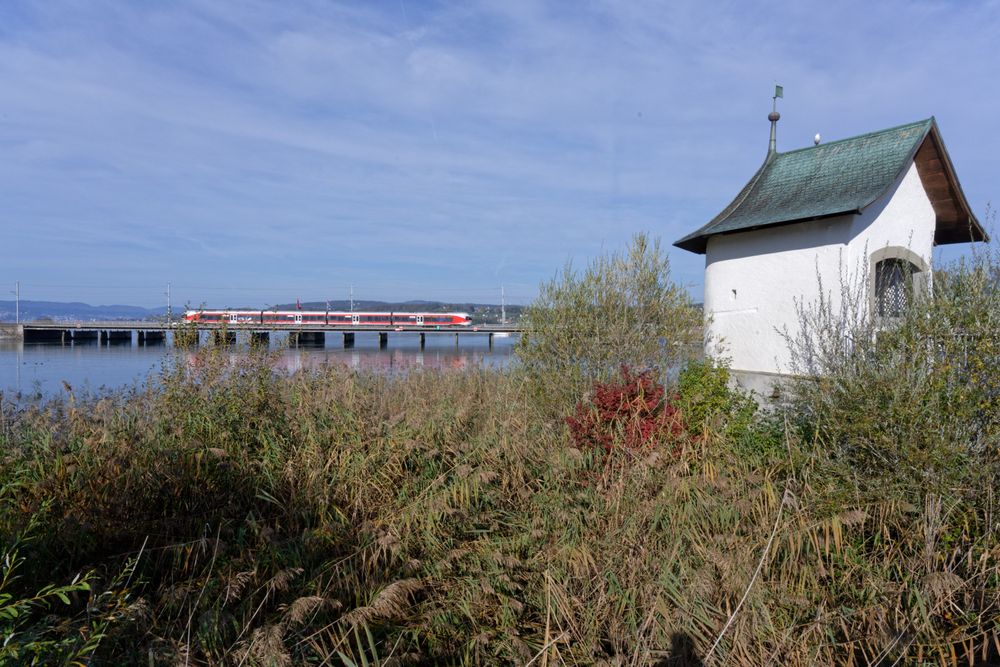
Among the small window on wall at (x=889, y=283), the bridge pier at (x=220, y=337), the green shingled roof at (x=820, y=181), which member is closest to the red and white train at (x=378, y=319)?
the green shingled roof at (x=820, y=181)

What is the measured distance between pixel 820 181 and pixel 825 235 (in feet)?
5.68

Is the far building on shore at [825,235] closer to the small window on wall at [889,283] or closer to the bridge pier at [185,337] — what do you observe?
the small window on wall at [889,283]

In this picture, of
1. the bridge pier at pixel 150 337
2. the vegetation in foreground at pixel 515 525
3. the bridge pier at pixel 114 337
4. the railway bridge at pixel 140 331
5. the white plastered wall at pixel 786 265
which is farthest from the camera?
the bridge pier at pixel 150 337

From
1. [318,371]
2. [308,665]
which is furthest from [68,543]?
[318,371]

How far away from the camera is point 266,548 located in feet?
15.1

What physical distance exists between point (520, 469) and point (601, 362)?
5252 mm

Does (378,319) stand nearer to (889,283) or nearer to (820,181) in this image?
(820,181)

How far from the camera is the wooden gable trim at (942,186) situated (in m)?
11.3

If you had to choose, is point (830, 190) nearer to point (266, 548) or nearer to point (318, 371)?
point (318, 371)

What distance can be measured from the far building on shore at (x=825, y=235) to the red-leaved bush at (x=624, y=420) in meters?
4.36

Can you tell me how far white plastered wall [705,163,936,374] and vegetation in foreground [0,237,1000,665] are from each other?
13.3ft

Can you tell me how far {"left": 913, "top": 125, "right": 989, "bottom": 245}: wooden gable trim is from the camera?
36.9 ft

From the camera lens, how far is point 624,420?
705cm

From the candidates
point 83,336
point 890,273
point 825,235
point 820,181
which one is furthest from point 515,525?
point 83,336
